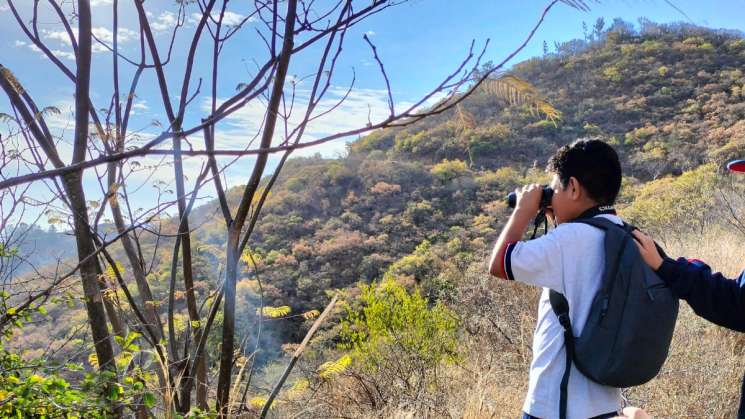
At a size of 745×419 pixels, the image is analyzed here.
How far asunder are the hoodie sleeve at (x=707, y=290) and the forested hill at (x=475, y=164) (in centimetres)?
1095

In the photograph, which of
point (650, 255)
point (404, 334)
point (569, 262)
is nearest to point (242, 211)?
point (569, 262)

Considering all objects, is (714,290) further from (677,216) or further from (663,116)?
(663,116)

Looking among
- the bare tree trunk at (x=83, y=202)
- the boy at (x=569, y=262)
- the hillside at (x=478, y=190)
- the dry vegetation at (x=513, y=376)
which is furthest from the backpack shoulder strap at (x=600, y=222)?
the hillside at (x=478, y=190)

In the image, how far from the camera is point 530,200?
5.17 feet

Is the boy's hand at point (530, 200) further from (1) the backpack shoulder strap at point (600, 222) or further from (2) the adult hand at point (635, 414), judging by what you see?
(2) the adult hand at point (635, 414)

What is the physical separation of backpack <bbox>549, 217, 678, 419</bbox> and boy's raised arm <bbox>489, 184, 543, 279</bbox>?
0.25m

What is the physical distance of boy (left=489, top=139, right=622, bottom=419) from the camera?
138 centimetres

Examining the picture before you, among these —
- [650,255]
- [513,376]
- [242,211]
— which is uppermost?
[242,211]

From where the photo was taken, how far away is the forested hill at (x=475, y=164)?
17.6 meters

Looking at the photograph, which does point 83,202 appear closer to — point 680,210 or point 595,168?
point 595,168

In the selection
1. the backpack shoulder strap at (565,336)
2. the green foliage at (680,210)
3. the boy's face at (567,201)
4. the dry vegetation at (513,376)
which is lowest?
the green foliage at (680,210)

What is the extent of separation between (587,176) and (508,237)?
0.30 m

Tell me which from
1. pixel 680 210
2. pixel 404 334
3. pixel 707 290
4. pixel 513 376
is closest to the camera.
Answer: pixel 707 290

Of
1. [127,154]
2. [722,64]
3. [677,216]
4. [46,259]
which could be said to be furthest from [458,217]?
[722,64]
